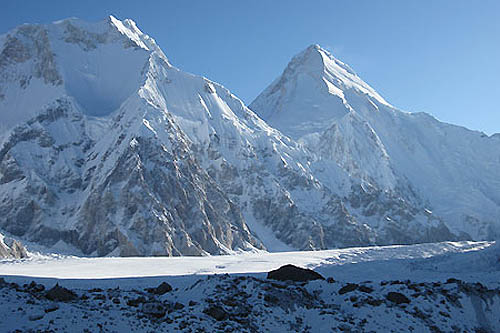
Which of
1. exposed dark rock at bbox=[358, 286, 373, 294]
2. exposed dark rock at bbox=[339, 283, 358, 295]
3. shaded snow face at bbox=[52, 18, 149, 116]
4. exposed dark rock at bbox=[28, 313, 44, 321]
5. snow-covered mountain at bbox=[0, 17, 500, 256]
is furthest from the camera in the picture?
shaded snow face at bbox=[52, 18, 149, 116]

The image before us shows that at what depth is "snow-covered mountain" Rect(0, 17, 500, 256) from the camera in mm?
111875

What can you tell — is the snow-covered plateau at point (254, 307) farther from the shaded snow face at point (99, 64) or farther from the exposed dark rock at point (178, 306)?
the shaded snow face at point (99, 64)

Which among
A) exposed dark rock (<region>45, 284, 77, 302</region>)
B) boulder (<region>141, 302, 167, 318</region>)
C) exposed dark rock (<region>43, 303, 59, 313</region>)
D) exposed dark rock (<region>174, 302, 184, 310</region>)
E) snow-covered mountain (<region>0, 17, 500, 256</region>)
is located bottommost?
exposed dark rock (<region>43, 303, 59, 313</region>)

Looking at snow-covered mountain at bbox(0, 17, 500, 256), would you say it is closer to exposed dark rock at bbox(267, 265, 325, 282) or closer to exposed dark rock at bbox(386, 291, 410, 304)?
exposed dark rock at bbox(267, 265, 325, 282)

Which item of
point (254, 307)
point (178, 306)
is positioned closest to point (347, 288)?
point (254, 307)

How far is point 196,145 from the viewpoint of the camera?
149625 millimetres

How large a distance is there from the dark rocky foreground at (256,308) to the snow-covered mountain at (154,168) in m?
78.0

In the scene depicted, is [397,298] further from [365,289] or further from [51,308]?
[51,308]

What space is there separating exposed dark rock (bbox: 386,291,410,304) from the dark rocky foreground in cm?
4

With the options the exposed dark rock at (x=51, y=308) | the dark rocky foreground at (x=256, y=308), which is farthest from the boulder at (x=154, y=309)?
the exposed dark rock at (x=51, y=308)

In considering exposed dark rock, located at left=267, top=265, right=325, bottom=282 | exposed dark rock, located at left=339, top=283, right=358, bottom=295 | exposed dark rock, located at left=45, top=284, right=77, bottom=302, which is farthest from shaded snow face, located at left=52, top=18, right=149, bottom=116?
exposed dark rock, located at left=45, top=284, right=77, bottom=302

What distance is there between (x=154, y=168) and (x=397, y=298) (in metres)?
99.1

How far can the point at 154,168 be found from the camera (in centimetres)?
12012

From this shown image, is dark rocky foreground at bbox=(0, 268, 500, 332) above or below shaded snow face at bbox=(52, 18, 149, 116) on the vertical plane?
below
